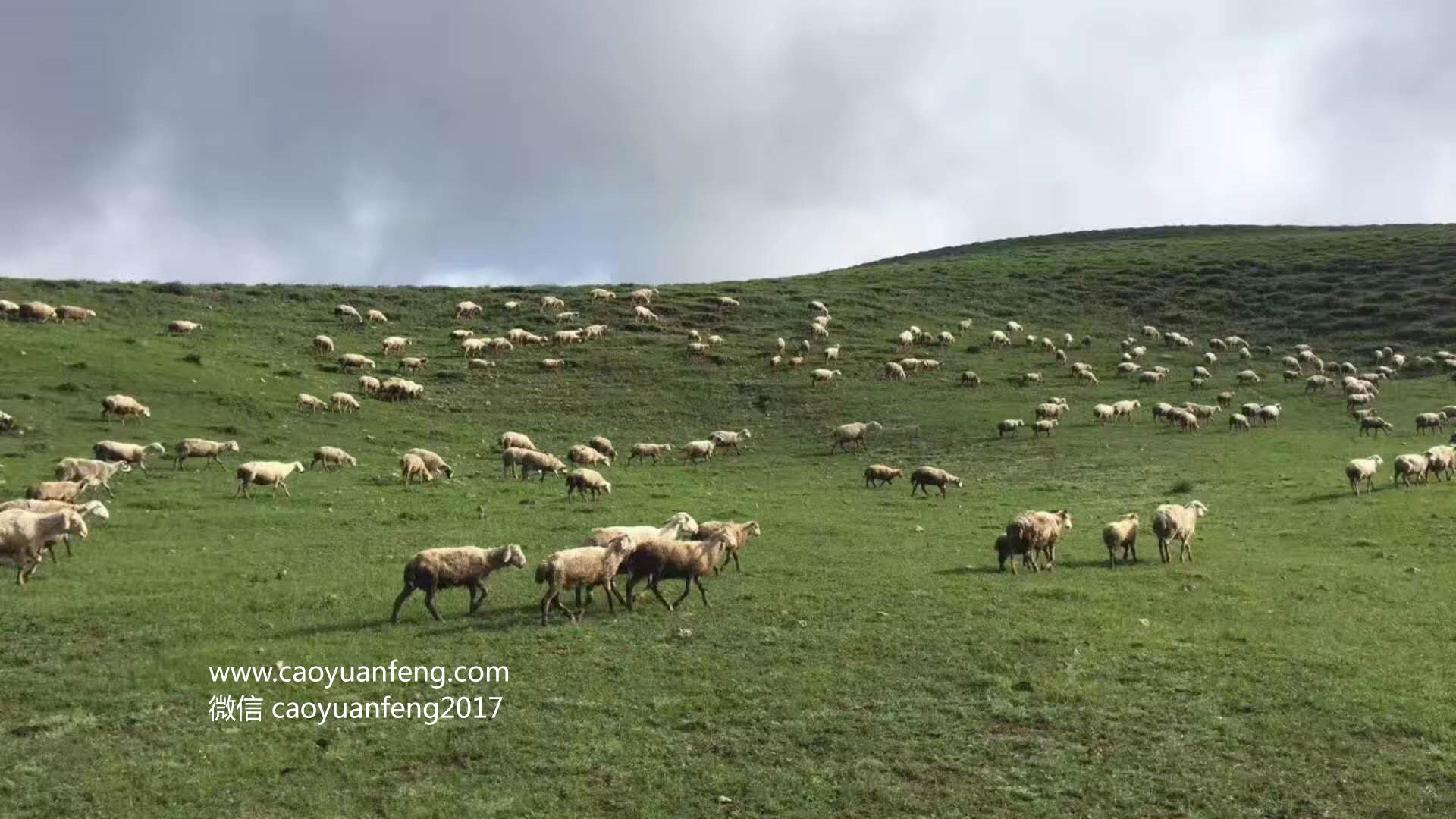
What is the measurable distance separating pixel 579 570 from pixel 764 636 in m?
3.49

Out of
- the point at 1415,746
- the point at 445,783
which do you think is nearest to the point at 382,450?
the point at 445,783

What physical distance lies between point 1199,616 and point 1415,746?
5746mm

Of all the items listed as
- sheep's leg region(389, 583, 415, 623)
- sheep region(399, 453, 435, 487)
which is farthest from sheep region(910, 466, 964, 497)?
sheep's leg region(389, 583, 415, 623)

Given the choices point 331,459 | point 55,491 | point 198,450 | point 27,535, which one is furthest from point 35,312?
point 27,535

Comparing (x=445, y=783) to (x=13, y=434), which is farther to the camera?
(x=13, y=434)

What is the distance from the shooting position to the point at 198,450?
35.9 meters

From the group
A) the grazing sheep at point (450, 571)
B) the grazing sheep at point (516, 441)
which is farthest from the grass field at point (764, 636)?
the grazing sheep at point (516, 441)

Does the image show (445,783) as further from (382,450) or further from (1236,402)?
(1236,402)

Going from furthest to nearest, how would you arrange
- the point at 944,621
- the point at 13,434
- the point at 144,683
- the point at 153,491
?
the point at 13,434 < the point at 153,491 < the point at 944,621 < the point at 144,683

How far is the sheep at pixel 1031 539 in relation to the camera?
22.9m

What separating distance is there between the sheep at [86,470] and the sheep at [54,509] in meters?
4.58

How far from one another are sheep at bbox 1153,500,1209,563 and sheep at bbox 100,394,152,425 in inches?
1454

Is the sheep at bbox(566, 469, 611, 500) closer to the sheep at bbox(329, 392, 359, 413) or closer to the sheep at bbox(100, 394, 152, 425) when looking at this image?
the sheep at bbox(329, 392, 359, 413)

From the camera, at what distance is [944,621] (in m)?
18.4
